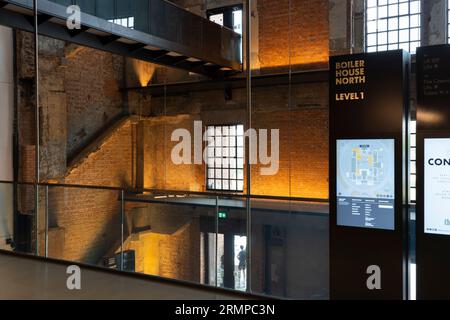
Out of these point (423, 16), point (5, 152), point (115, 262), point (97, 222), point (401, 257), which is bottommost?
point (115, 262)

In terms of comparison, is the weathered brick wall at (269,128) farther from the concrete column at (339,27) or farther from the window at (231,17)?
the window at (231,17)

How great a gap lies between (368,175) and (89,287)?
2.69 meters

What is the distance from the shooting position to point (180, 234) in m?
11.0

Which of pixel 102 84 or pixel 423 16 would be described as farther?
pixel 102 84

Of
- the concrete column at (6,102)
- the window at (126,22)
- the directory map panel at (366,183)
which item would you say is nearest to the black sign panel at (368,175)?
the directory map panel at (366,183)

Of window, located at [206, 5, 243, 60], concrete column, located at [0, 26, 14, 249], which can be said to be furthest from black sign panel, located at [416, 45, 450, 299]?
window, located at [206, 5, 243, 60]

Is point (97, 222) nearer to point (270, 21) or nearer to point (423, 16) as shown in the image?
point (270, 21)

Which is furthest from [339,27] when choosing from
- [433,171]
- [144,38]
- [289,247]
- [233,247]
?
[433,171]

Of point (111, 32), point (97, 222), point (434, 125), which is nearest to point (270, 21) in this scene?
point (111, 32)

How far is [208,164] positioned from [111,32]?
6063 millimetres

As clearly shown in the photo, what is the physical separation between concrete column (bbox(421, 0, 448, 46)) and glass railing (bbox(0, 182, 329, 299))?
4.08m

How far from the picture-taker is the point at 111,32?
7414 mm

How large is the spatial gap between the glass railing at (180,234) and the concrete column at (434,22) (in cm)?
408

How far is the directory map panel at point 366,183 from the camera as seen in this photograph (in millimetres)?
3266
